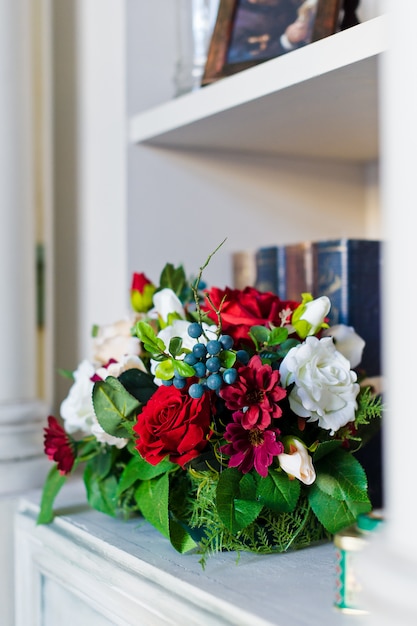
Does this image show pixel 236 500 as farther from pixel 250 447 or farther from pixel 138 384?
pixel 138 384

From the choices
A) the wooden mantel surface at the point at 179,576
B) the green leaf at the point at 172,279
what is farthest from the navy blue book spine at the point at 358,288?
the wooden mantel surface at the point at 179,576

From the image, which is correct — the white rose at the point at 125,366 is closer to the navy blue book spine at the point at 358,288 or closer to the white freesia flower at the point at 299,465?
the white freesia flower at the point at 299,465

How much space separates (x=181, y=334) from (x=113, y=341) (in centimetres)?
15

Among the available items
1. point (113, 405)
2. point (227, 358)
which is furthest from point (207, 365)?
point (113, 405)

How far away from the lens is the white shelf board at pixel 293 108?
2.43ft

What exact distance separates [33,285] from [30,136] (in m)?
0.22

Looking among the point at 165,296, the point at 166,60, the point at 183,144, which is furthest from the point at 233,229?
the point at 165,296

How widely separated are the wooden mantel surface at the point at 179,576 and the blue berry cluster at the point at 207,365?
16cm

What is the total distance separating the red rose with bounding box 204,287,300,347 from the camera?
2.33 feet

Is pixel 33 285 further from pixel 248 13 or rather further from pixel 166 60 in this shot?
pixel 248 13

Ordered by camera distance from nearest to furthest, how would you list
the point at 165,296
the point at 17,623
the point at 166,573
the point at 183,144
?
the point at 166,573 → the point at 165,296 → the point at 17,623 → the point at 183,144

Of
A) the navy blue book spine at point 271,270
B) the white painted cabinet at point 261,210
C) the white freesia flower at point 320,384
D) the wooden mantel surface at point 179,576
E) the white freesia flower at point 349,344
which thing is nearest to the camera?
the white painted cabinet at point 261,210

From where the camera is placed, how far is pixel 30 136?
1.08 meters

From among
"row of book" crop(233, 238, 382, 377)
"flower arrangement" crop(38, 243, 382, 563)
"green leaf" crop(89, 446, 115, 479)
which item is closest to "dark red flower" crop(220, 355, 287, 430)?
"flower arrangement" crop(38, 243, 382, 563)
